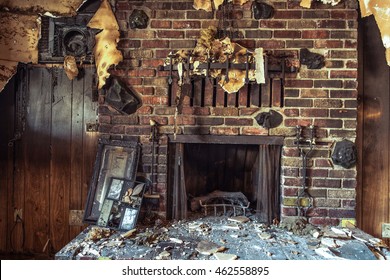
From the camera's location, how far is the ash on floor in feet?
4.70

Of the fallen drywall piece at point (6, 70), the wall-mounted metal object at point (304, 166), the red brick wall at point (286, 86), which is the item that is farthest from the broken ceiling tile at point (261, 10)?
the fallen drywall piece at point (6, 70)

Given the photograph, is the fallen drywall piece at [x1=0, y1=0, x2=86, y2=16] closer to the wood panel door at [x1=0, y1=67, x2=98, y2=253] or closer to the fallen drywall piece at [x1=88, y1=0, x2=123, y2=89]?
the fallen drywall piece at [x1=88, y1=0, x2=123, y2=89]

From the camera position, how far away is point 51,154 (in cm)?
221

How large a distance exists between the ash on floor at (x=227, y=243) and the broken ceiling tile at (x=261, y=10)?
1.27 metres

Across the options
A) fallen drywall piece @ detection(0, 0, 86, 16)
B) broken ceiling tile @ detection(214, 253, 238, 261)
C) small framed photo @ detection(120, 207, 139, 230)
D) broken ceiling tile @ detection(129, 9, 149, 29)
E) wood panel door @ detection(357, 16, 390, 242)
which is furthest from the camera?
wood panel door @ detection(357, 16, 390, 242)

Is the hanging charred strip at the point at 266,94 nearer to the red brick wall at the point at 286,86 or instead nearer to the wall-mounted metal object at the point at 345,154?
the red brick wall at the point at 286,86

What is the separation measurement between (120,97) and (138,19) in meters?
0.50

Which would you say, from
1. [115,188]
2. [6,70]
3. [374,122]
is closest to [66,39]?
[6,70]

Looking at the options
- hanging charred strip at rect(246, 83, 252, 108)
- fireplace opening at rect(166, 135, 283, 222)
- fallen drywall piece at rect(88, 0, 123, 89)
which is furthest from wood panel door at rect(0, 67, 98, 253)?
hanging charred strip at rect(246, 83, 252, 108)

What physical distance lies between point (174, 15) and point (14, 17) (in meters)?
1.15

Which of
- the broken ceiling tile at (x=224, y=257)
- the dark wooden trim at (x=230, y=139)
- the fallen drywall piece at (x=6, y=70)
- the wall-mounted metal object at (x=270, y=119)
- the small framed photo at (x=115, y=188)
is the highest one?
the fallen drywall piece at (x=6, y=70)

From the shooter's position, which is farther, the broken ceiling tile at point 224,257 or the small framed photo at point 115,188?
the small framed photo at point 115,188

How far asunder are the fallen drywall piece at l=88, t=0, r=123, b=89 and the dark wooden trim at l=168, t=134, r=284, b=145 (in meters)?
0.58

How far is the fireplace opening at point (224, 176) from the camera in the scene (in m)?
1.86
